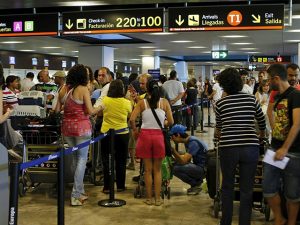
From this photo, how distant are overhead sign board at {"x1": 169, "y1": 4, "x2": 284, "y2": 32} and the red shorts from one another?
12.2 ft

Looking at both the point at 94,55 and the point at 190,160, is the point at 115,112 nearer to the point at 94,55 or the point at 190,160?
the point at 190,160

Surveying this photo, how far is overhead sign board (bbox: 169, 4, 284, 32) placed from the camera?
331 inches

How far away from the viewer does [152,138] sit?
5594 mm

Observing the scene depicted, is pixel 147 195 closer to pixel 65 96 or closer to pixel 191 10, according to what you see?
pixel 65 96

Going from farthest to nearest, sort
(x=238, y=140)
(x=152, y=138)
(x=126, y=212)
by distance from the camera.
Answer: (x=152, y=138), (x=126, y=212), (x=238, y=140)

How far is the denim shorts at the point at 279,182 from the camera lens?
13.7 ft

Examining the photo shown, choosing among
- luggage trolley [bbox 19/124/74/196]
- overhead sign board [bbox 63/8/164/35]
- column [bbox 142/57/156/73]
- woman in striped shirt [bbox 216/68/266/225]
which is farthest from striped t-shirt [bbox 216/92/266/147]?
column [bbox 142/57/156/73]

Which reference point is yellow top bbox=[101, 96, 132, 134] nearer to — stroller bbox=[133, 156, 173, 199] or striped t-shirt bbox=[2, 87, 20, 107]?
Result: stroller bbox=[133, 156, 173, 199]

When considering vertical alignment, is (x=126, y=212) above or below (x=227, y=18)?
below

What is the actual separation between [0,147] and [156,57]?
24.1 m

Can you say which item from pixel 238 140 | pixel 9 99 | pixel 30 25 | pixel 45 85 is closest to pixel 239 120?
pixel 238 140

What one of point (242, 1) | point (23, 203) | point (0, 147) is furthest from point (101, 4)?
point (0, 147)

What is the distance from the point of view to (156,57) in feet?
88.5

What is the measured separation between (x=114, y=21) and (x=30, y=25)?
1852 mm
